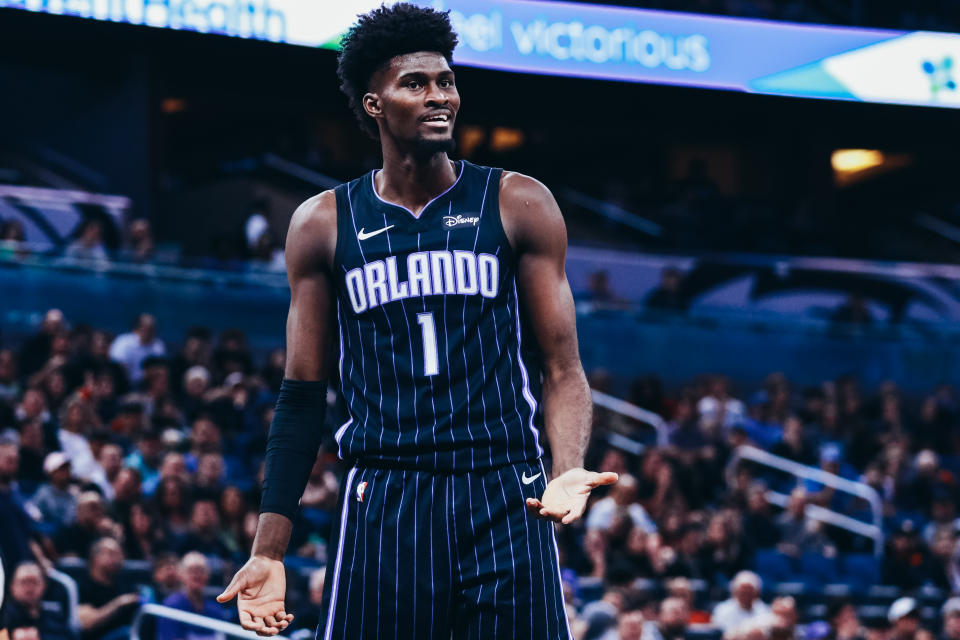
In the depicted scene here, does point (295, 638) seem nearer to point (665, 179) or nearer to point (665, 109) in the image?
point (665, 109)

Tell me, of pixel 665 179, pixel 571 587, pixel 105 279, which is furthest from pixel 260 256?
pixel 665 179

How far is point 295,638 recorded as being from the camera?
8.30 m

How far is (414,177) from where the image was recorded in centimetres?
388

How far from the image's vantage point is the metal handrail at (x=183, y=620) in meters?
8.16

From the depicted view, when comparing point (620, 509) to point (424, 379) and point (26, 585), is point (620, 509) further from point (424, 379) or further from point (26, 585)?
point (424, 379)

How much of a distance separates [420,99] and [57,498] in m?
6.60

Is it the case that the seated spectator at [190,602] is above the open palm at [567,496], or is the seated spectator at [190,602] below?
below

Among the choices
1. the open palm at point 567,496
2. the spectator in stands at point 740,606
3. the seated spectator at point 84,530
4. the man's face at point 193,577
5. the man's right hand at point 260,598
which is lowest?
the spectator in stands at point 740,606

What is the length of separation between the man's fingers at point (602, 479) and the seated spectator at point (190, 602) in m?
5.53

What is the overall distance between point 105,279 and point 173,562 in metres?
4.76

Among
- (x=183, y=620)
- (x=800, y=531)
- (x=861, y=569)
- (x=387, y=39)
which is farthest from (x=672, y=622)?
(x=387, y=39)

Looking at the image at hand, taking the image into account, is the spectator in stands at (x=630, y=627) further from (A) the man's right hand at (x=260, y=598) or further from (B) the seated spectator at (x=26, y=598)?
(A) the man's right hand at (x=260, y=598)

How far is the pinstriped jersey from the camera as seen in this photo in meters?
3.69

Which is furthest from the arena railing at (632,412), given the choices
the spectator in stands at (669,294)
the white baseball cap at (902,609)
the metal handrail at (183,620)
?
the metal handrail at (183,620)
